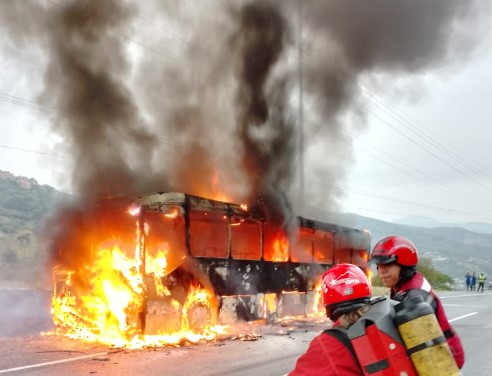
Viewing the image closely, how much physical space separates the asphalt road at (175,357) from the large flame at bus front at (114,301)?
35cm

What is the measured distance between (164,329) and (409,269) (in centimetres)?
622

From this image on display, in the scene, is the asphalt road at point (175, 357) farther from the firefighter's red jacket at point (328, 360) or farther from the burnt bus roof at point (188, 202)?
the firefighter's red jacket at point (328, 360)

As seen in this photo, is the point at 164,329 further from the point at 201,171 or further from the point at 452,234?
the point at 452,234

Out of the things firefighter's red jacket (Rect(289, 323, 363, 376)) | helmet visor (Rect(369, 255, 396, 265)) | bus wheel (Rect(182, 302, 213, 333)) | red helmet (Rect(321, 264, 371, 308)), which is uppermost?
helmet visor (Rect(369, 255, 396, 265))

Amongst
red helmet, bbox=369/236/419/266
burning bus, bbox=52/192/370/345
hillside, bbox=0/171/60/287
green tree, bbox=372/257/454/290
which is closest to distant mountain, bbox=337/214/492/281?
green tree, bbox=372/257/454/290

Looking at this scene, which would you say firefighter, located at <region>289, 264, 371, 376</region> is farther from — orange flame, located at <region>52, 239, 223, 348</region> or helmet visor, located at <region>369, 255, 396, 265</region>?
orange flame, located at <region>52, 239, 223, 348</region>

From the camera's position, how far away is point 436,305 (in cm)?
290

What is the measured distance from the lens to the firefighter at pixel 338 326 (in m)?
1.78

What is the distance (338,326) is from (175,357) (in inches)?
243

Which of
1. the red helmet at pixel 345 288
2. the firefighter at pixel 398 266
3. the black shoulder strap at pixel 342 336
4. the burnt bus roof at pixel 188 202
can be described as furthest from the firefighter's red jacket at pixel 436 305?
the burnt bus roof at pixel 188 202

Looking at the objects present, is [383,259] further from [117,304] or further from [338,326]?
[117,304]

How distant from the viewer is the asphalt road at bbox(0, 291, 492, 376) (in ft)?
21.9

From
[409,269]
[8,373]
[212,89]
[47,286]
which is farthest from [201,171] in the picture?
[409,269]

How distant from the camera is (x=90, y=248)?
9859 millimetres
